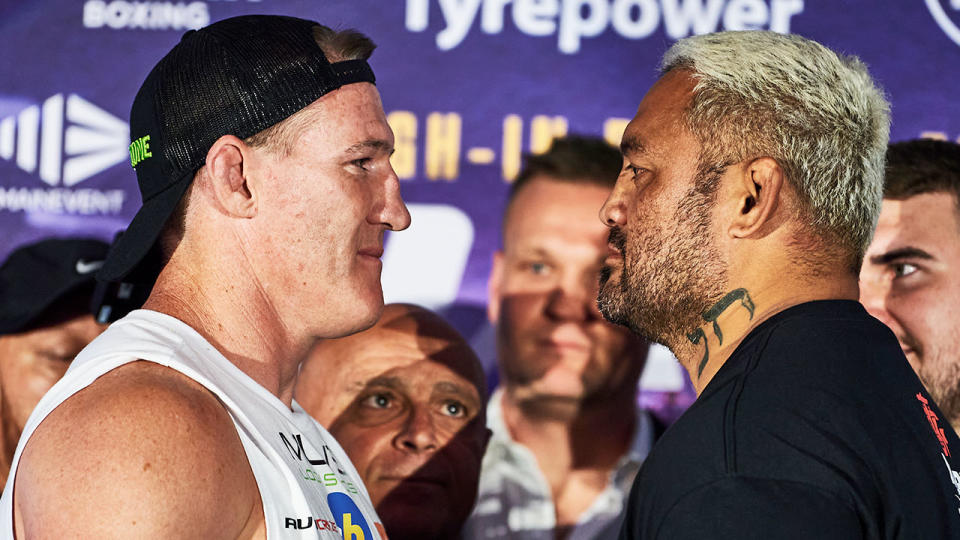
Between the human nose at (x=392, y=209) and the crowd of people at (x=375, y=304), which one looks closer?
the crowd of people at (x=375, y=304)

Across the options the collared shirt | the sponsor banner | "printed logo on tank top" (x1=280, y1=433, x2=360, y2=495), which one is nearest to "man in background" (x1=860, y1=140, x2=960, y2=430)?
the sponsor banner

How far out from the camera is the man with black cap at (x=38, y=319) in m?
2.57

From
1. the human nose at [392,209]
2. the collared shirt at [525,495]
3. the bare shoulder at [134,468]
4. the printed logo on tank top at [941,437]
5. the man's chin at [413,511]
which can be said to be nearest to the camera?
the bare shoulder at [134,468]

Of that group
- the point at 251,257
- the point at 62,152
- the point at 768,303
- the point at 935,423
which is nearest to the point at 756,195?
the point at 768,303

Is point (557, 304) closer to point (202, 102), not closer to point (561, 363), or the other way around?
point (561, 363)

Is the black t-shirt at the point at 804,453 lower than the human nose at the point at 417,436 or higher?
higher

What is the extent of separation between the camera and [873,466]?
47.6 inches

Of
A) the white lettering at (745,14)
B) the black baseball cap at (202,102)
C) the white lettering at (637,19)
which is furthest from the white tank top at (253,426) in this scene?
the white lettering at (745,14)

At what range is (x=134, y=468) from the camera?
1.09 meters

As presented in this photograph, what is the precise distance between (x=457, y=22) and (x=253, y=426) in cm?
184

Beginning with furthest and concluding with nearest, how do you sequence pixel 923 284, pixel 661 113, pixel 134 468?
pixel 923 284 < pixel 661 113 < pixel 134 468

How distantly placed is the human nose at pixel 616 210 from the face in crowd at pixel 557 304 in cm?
113

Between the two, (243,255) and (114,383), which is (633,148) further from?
(114,383)

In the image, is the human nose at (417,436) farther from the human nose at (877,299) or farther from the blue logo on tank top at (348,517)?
the human nose at (877,299)
